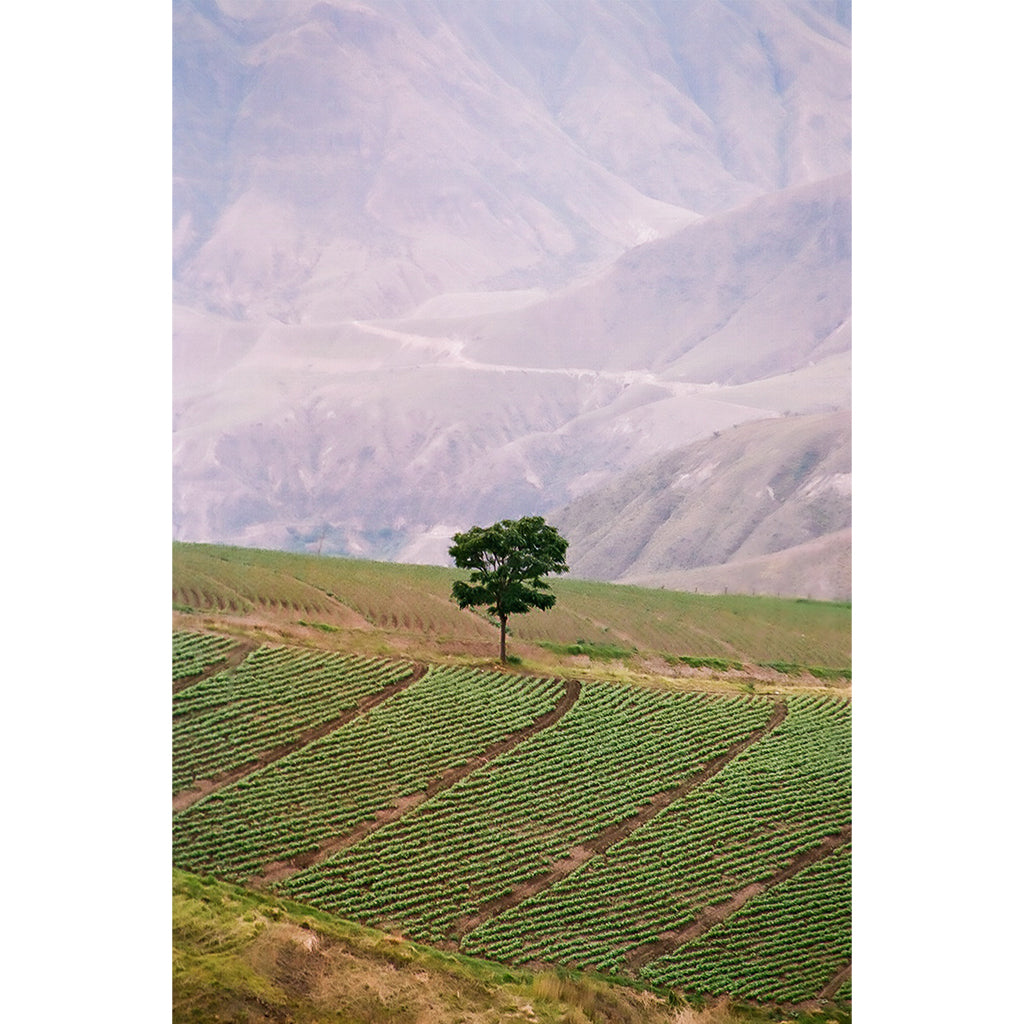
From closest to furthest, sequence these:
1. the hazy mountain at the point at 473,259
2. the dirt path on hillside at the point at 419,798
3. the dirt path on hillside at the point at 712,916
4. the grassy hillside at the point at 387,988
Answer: the grassy hillside at the point at 387,988 → the dirt path on hillside at the point at 712,916 → the dirt path on hillside at the point at 419,798 → the hazy mountain at the point at 473,259

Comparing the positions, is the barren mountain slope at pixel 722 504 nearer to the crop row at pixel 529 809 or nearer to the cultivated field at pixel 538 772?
the cultivated field at pixel 538 772

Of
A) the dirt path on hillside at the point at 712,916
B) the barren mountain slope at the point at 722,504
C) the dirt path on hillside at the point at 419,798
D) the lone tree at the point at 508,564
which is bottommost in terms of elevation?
the dirt path on hillside at the point at 712,916

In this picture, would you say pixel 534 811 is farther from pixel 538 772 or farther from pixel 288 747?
pixel 288 747

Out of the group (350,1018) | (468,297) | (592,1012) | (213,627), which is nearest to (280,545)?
(213,627)

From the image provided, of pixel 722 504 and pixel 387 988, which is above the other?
pixel 722 504

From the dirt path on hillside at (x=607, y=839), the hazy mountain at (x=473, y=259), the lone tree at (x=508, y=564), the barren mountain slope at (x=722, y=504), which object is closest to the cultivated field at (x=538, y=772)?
the dirt path on hillside at (x=607, y=839)

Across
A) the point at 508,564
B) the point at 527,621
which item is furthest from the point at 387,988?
the point at 508,564

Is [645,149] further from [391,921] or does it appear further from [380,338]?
[391,921]

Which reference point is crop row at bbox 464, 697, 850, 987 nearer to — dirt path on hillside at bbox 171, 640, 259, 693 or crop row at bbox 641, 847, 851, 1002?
crop row at bbox 641, 847, 851, 1002
